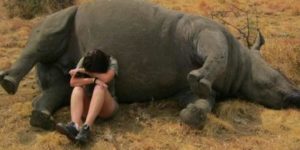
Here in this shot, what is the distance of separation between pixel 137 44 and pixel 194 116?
107 centimetres

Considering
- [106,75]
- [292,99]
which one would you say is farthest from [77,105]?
[292,99]

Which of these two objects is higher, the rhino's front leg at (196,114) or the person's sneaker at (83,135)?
the rhino's front leg at (196,114)

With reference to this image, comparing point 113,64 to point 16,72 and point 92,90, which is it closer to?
point 92,90

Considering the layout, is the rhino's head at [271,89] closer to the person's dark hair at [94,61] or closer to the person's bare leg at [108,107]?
the person's bare leg at [108,107]

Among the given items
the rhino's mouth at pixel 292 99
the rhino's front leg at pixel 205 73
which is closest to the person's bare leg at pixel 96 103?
the rhino's front leg at pixel 205 73

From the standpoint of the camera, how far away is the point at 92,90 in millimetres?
5852

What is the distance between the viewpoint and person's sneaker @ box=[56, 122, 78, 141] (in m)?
5.33

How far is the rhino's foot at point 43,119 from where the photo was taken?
574 cm

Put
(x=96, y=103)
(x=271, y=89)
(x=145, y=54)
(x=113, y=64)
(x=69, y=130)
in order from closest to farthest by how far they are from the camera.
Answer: (x=69, y=130) → (x=96, y=103) → (x=113, y=64) → (x=145, y=54) → (x=271, y=89)

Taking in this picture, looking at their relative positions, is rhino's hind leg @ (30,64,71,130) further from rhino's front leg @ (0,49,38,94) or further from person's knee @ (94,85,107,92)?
person's knee @ (94,85,107,92)

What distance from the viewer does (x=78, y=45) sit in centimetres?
648

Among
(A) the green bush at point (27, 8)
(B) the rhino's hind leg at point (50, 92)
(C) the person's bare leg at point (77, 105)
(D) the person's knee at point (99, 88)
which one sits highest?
(D) the person's knee at point (99, 88)

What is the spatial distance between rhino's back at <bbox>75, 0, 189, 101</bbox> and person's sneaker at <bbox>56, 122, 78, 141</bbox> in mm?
1046

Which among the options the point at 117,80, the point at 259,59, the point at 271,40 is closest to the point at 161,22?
the point at 117,80
